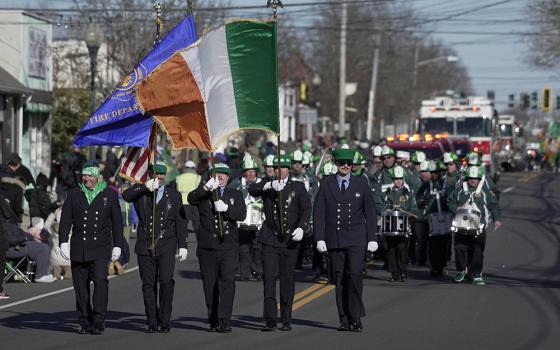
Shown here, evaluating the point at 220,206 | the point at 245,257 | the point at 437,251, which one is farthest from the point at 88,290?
the point at 437,251

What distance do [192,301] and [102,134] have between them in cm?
328

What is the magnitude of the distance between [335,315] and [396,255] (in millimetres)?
4300

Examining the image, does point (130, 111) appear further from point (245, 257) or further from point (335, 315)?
point (245, 257)

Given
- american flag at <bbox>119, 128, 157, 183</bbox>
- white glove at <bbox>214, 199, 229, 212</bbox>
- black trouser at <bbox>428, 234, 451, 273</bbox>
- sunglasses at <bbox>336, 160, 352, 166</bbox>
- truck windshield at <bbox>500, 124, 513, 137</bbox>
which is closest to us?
white glove at <bbox>214, 199, 229, 212</bbox>

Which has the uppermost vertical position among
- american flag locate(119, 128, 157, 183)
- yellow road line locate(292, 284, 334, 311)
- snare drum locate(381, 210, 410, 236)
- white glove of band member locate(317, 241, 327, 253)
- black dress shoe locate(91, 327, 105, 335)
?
american flag locate(119, 128, 157, 183)

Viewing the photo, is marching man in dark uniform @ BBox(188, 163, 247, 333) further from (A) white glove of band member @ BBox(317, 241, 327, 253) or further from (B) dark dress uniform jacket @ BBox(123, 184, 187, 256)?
(A) white glove of band member @ BBox(317, 241, 327, 253)

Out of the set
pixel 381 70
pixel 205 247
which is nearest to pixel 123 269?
pixel 205 247

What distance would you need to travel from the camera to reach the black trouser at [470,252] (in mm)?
18312

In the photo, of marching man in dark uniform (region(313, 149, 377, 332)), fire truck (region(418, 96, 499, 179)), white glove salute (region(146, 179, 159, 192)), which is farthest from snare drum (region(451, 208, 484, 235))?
fire truck (region(418, 96, 499, 179))

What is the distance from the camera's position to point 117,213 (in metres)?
13.4

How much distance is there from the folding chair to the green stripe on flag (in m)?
6.34

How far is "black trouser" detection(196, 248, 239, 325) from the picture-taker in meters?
13.1

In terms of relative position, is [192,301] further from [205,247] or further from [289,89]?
[289,89]

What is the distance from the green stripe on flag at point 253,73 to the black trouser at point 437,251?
637cm
